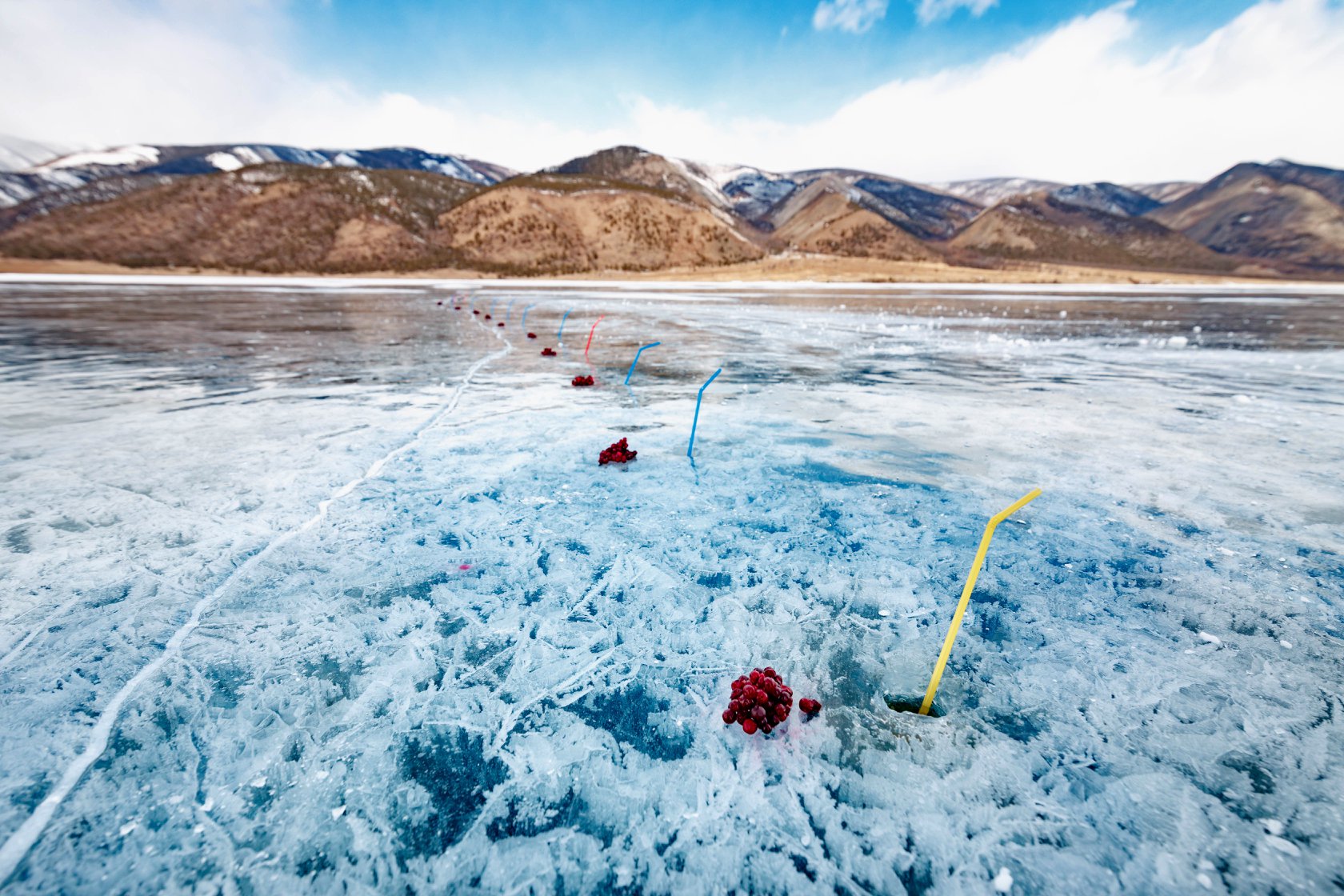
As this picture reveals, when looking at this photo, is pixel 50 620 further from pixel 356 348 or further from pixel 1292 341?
pixel 1292 341

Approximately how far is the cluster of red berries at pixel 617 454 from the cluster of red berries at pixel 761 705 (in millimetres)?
3773

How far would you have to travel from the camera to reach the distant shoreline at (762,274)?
216 ft

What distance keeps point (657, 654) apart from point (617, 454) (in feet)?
10.8

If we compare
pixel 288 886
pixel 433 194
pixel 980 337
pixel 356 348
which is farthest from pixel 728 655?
pixel 433 194

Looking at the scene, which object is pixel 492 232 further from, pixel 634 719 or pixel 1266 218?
pixel 1266 218

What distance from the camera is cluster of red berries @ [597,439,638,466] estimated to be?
6.28 meters

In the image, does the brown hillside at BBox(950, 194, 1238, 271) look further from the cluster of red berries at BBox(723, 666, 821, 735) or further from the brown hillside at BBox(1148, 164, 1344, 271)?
the cluster of red berries at BBox(723, 666, 821, 735)

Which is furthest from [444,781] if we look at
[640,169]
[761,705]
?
[640,169]

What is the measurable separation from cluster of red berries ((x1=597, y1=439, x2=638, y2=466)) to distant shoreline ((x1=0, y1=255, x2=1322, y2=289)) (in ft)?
195

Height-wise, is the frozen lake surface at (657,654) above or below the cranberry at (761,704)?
below

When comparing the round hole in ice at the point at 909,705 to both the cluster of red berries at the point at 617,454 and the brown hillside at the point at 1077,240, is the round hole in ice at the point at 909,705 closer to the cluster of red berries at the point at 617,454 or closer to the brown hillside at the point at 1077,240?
the cluster of red berries at the point at 617,454

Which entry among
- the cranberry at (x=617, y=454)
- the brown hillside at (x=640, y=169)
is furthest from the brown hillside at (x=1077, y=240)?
the cranberry at (x=617, y=454)

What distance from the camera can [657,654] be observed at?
3.26m

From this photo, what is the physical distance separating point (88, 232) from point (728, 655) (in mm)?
120990
